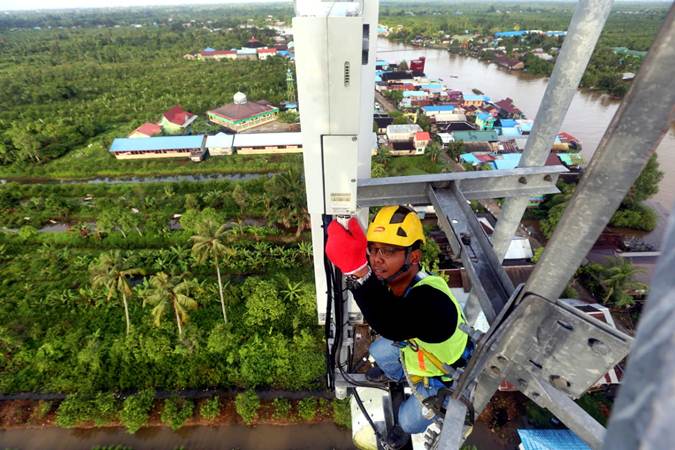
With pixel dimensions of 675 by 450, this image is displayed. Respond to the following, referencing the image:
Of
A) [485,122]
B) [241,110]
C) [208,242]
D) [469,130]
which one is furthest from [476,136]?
[208,242]

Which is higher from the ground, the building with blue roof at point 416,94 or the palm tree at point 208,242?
the palm tree at point 208,242

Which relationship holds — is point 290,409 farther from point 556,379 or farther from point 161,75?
point 161,75

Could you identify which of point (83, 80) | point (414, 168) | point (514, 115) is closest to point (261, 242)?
point (414, 168)

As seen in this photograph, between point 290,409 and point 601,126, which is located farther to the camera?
point 601,126

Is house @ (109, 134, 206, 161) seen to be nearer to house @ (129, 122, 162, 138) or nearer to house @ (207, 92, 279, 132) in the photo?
house @ (129, 122, 162, 138)

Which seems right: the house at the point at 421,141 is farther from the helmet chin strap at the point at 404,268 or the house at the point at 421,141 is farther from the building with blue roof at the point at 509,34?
the building with blue roof at the point at 509,34

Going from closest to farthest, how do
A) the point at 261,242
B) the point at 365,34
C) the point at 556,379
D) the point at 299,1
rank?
1. the point at 556,379
2. the point at 299,1
3. the point at 365,34
4. the point at 261,242

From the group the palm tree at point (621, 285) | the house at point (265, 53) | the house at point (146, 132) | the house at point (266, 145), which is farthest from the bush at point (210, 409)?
the house at point (265, 53)

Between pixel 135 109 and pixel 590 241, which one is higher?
pixel 590 241
